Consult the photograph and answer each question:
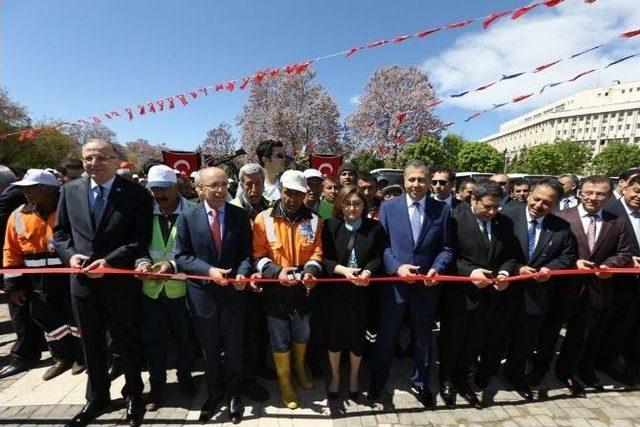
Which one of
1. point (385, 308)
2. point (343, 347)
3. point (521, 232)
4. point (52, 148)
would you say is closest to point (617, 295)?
point (521, 232)

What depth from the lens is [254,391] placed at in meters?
3.56

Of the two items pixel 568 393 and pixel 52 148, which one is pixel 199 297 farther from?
pixel 52 148

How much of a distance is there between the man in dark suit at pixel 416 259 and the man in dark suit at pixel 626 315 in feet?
7.10

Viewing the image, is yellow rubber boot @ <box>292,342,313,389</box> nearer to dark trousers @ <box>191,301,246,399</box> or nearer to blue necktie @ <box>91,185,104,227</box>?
dark trousers @ <box>191,301,246,399</box>

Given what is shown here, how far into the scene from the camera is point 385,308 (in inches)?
137

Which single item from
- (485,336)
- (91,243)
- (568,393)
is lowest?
(568,393)

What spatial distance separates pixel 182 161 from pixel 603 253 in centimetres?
676

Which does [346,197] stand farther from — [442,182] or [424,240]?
[442,182]

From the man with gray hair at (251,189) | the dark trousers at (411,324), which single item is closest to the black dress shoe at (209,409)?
the dark trousers at (411,324)

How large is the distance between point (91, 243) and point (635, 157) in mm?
71927

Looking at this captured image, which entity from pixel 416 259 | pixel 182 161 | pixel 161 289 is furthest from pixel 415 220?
pixel 182 161

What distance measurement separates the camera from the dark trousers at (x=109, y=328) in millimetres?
3006

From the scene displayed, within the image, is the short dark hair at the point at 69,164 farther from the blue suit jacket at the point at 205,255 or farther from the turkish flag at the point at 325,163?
the turkish flag at the point at 325,163

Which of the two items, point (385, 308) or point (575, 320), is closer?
point (385, 308)
